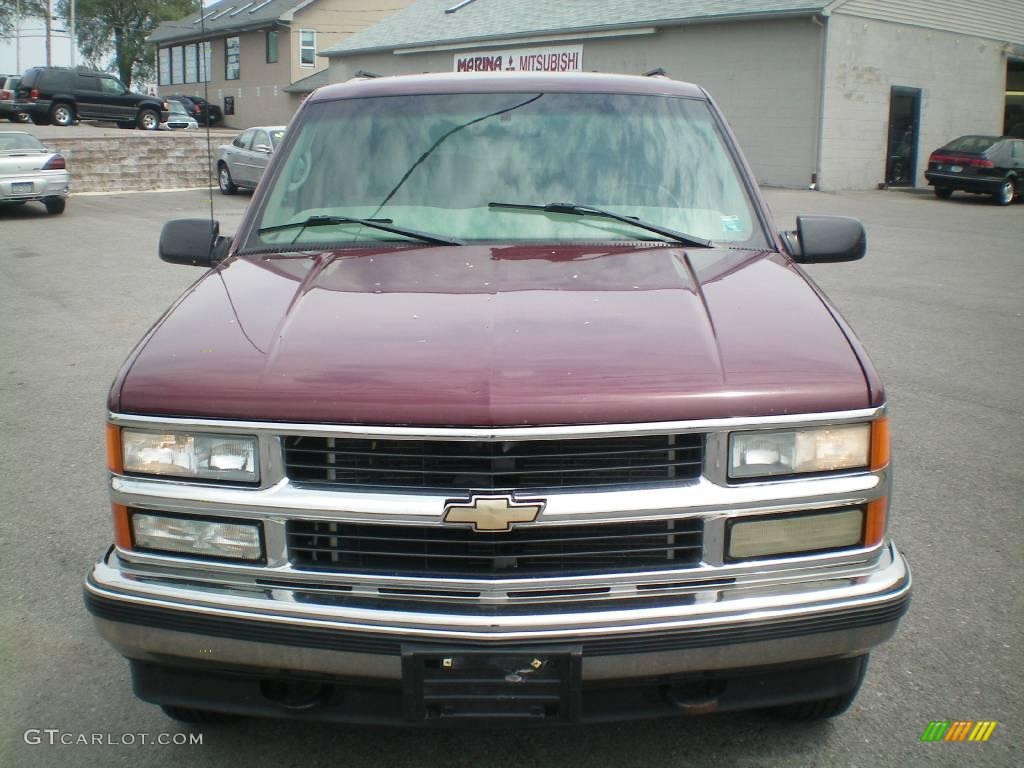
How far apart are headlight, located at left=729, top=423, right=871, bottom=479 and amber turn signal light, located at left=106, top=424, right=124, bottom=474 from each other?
143 cm

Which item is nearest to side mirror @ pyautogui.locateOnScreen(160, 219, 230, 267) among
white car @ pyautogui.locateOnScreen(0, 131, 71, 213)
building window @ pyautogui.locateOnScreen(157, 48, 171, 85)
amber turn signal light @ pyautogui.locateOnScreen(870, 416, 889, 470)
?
amber turn signal light @ pyautogui.locateOnScreen(870, 416, 889, 470)

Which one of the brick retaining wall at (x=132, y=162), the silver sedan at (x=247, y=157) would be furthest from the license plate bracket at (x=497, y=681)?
the brick retaining wall at (x=132, y=162)

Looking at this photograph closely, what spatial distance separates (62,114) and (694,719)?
37.4 m

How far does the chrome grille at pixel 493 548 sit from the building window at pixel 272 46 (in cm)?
4857

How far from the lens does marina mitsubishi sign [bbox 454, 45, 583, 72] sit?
2998 cm

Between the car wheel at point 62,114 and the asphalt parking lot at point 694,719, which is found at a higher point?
the car wheel at point 62,114

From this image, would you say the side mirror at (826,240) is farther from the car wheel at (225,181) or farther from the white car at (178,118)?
the white car at (178,118)

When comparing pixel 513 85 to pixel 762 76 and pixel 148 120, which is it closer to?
pixel 762 76

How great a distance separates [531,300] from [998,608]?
7.29 ft

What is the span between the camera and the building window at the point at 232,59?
165 feet

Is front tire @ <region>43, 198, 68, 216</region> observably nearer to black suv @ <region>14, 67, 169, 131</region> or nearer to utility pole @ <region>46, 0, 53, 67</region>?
black suv @ <region>14, 67, 169, 131</region>

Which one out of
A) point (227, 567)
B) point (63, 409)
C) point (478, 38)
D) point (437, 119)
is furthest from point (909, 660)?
point (478, 38)

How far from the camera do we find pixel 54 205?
19625 millimetres

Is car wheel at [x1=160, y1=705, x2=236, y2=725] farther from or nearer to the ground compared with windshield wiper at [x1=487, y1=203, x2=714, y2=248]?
nearer to the ground
